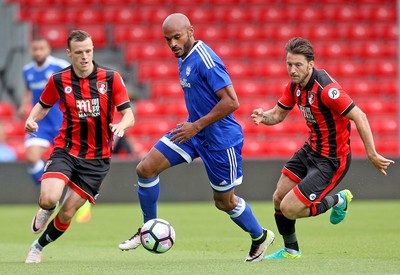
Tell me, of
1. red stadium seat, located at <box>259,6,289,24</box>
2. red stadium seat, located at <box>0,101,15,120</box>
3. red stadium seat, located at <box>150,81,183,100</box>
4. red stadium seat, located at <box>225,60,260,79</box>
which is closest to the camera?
red stadium seat, located at <box>0,101,15,120</box>

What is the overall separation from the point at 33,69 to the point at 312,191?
210 inches

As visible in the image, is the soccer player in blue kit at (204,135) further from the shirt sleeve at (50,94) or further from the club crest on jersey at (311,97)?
the shirt sleeve at (50,94)

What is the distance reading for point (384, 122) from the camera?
18.7m

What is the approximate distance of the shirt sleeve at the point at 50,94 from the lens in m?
8.42

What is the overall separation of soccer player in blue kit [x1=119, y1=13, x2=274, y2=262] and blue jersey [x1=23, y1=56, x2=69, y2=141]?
3.89 m

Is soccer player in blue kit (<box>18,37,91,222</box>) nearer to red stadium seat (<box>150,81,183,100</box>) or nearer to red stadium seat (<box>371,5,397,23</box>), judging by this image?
red stadium seat (<box>150,81,183,100</box>)

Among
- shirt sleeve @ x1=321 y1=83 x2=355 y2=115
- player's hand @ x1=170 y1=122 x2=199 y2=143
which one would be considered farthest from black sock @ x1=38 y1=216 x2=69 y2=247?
shirt sleeve @ x1=321 y1=83 x2=355 y2=115

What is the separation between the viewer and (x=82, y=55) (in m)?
8.23

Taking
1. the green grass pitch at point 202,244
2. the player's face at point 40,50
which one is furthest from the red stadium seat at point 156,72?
the player's face at point 40,50

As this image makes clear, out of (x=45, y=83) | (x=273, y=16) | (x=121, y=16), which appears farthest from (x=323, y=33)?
(x=45, y=83)

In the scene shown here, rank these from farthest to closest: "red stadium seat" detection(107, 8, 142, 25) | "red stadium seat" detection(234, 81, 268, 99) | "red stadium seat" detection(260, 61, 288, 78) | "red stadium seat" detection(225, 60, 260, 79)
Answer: "red stadium seat" detection(107, 8, 142, 25)
"red stadium seat" detection(260, 61, 288, 78)
"red stadium seat" detection(225, 60, 260, 79)
"red stadium seat" detection(234, 81, 268, 99)

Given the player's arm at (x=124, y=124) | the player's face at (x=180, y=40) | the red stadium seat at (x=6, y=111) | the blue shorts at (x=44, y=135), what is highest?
the player's face at (x=180, y=40)

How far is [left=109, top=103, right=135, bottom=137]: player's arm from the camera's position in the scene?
7723mm

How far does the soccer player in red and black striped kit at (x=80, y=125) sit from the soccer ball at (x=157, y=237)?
83cm
